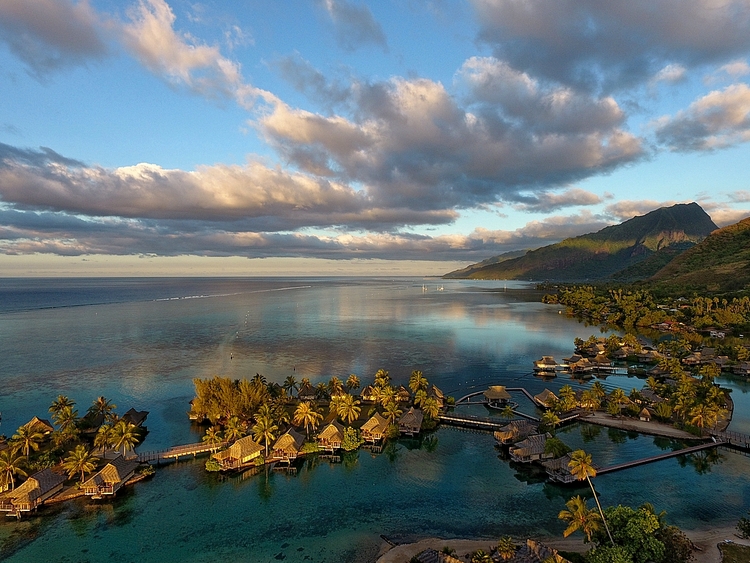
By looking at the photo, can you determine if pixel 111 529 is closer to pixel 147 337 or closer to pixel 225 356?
pixel 225 356

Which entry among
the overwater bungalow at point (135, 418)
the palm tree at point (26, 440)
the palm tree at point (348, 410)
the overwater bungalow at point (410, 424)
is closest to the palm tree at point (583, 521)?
the overwater bungalow at point (410, 424)

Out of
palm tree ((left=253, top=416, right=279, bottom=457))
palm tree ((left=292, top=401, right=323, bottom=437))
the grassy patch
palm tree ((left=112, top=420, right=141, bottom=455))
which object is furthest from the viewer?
palm tree ((left=292, top=401, right=323, bottom=437))

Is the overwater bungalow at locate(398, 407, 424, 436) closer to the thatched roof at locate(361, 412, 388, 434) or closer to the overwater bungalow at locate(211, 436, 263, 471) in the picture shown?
the thatched roof at locate(361, 412, 388, 434)

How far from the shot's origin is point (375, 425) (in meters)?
62.8

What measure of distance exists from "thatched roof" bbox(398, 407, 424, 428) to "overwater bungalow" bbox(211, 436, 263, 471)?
21.6 meters

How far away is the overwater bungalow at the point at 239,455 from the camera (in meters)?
54.0

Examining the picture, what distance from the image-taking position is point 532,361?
112 metres

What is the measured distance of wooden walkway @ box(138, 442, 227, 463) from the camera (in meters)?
55.7

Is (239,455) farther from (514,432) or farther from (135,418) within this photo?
(514,432)

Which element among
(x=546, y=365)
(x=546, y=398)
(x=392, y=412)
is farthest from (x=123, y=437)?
(x=546, y=365)

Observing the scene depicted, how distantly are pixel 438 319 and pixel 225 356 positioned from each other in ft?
345

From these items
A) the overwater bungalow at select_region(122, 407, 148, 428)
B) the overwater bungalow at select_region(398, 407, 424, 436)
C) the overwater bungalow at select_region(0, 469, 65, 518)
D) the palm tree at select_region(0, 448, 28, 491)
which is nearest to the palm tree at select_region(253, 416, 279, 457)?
the overwater bungalow at select_region(398, 407, 424, 436)

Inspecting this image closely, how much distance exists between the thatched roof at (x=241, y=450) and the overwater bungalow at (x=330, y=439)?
8201 mm

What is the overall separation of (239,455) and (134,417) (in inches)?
936
